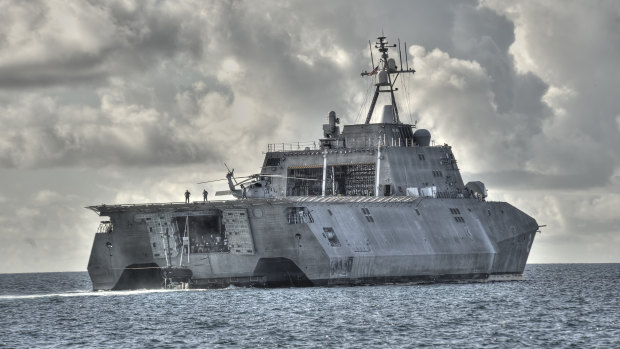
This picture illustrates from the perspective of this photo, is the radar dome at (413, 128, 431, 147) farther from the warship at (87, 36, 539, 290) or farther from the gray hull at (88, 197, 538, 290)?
the gray hull at (88, 197, 538, 290)

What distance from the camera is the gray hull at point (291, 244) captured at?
2501 inches

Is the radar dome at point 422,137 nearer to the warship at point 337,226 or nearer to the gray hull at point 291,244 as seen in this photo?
the warship at point 337,226

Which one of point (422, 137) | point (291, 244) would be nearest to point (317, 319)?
point (291, 244)

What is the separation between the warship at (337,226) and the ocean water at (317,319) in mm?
1804

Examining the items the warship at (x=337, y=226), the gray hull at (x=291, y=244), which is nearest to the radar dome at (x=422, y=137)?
the warship at (x=337, y=226)

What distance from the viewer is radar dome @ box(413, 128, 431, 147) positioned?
79.6 metres

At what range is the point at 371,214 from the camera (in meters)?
68.9

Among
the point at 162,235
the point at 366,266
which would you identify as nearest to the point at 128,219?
the point at 162,235

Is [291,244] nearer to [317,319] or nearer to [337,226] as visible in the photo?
[337,226]

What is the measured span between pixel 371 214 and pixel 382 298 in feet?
32.6

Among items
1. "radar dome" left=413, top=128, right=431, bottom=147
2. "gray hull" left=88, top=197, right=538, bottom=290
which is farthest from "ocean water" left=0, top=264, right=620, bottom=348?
"radar dome" left=413, top=128, right=431, bottom=147

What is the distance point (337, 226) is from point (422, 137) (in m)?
16.4

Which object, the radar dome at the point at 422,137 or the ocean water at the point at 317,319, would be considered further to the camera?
the radar dome at the point at 422,137

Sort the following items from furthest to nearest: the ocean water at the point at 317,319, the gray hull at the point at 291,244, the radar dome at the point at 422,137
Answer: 1. the radar dome at the point at 422,137
2. the gray hull at the point at 291,244
3. the ocean water at the point at 317,319
